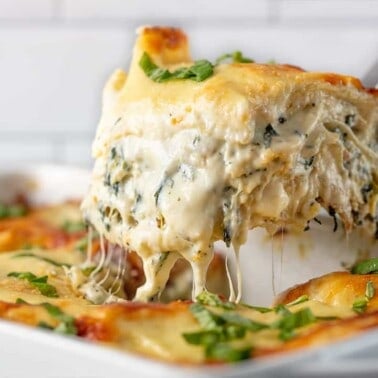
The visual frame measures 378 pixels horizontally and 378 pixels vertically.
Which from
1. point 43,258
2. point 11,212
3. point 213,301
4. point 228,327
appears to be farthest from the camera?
point 11,212

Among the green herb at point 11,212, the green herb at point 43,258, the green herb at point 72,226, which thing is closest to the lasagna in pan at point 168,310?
the green herb at point 43,258

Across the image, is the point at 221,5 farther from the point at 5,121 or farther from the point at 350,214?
the point at 350,214

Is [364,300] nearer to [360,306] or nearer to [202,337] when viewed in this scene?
[360,306]

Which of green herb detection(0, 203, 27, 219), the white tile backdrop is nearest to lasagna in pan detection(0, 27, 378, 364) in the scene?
green herb detection(0, 203, 27, 219)

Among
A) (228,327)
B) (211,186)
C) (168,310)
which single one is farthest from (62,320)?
(211,186)

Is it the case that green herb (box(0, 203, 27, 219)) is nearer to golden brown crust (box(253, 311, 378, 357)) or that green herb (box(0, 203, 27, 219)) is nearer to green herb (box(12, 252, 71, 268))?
green herb (box(12, 252, 71, 268))

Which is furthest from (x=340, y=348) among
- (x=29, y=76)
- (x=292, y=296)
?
(x=29, y=76)

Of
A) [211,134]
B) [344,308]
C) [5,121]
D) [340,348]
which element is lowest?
[5,121]
